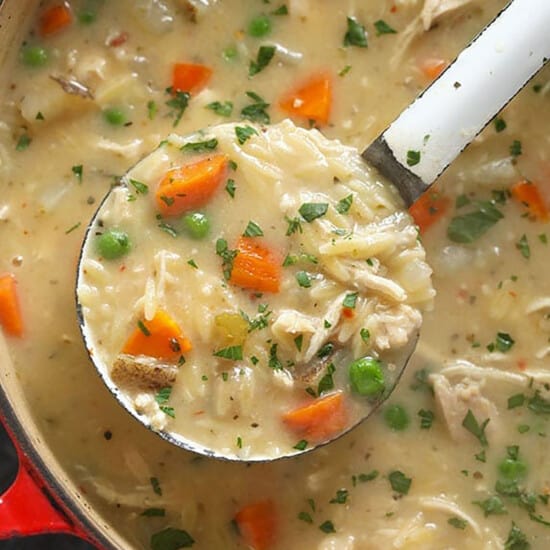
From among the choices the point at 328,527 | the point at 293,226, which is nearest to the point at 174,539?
the point at 328,527

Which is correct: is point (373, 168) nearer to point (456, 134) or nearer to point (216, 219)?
point (456, 134)

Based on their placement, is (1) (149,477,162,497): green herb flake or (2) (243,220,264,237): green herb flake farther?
(1) (149,477,162,497): green herb flake

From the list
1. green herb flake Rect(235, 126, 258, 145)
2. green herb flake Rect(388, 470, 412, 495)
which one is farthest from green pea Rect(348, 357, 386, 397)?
green herb flake Rect(235, 126, 258, 145)

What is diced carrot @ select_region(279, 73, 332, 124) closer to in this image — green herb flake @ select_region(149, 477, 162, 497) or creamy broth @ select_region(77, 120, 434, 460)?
creamy broth @ select_region(77, 120, 434, 460)

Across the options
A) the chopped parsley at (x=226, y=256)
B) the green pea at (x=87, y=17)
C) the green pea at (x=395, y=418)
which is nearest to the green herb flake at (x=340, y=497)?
the green pea at (x=395, y=418)

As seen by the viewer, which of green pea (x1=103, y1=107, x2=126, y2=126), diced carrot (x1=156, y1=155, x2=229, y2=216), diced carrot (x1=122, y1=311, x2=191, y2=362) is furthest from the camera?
green pea (x1=103, y1=107, x2=126, y2=126)

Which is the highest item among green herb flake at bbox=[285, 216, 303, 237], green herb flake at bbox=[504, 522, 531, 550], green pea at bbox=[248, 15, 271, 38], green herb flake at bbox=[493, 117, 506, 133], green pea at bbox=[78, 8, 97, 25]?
green herb flake at bbox=[493, 117, 506, 133]
